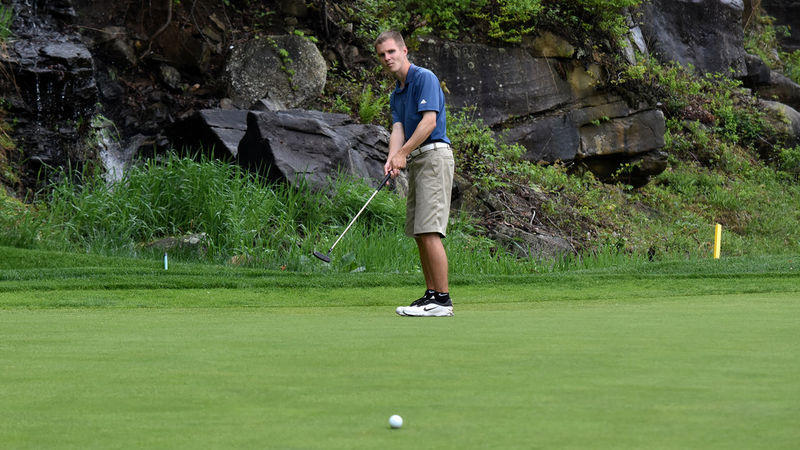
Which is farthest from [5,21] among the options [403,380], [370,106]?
[403,380]

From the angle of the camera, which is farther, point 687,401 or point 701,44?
point 701,44

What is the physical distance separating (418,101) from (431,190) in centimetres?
57

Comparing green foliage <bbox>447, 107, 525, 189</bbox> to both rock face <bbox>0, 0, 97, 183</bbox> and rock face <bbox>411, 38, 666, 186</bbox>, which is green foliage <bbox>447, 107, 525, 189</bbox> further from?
rock face <bbox>0, 0, 97, 183</bbox>

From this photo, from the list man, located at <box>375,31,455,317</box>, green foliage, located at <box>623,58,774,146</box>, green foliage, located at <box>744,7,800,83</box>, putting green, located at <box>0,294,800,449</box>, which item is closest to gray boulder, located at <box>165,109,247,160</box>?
man, located at <box>375,31,455,317</box>

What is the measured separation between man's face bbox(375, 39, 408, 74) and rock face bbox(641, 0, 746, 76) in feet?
51.3

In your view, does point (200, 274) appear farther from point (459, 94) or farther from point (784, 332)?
point (459, 94)

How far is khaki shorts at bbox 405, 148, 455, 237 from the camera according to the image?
6.05 meters

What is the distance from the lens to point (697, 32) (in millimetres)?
21219

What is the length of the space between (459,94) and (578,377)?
A: 13.8 metres

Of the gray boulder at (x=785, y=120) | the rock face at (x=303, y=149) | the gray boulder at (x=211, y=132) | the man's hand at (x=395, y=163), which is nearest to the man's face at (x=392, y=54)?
the man's hand at (x=395, y=163)

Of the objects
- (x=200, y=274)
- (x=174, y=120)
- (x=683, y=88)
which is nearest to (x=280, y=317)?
(x=200, y=274)

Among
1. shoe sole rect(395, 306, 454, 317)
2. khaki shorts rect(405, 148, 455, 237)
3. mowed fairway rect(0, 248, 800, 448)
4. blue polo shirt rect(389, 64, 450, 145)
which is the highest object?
blue polo shirt rect(389, 64, 450, 145)

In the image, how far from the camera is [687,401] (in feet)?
8.34

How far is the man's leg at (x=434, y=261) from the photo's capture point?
5.93 meters
